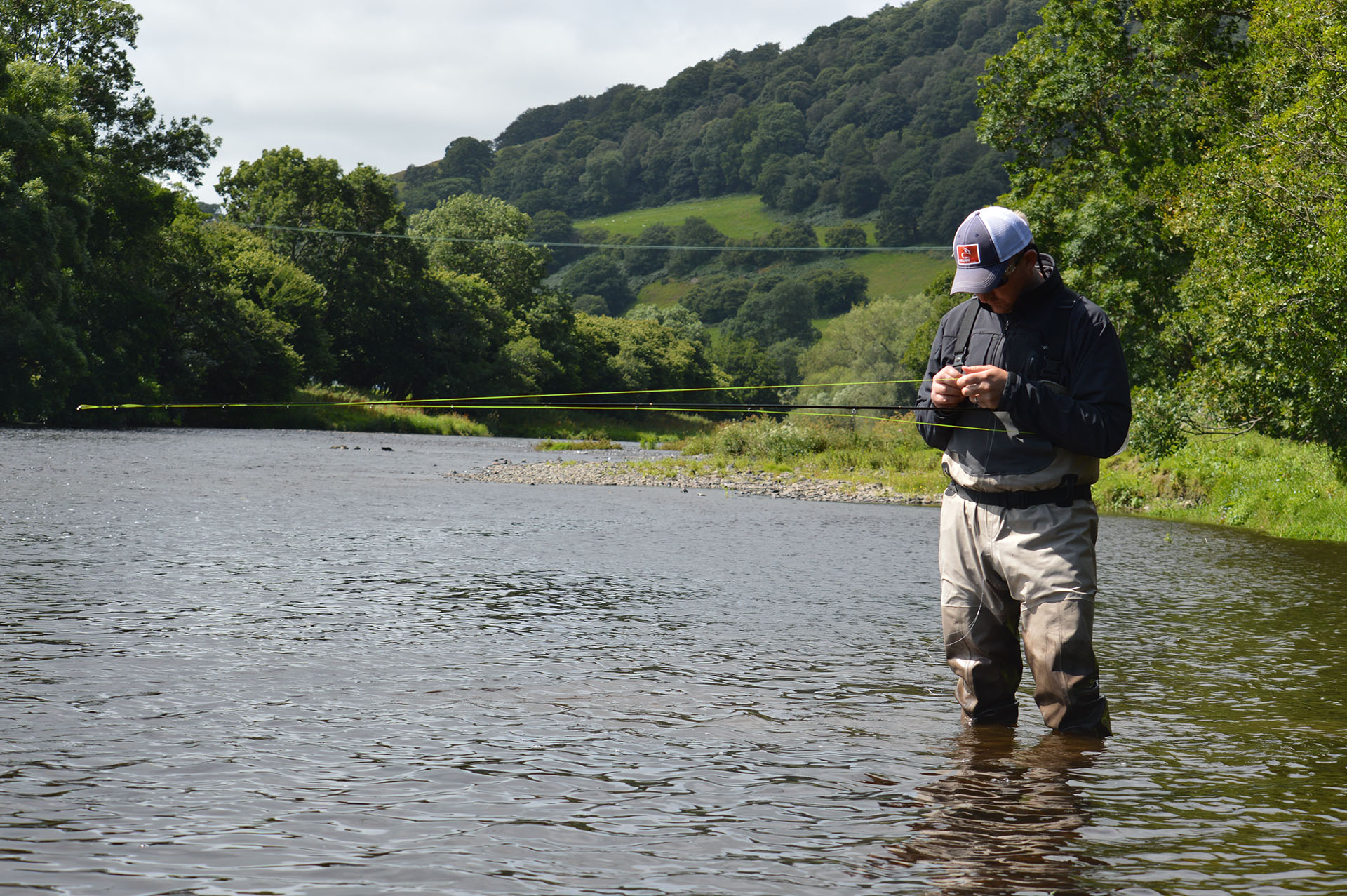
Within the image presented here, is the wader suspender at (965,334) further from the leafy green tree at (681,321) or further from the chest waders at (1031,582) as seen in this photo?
the leafy green tree at (681,321)

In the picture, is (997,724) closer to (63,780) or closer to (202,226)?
(63,780)

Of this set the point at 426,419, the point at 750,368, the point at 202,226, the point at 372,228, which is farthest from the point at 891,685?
the point at 750,368

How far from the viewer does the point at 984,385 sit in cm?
484

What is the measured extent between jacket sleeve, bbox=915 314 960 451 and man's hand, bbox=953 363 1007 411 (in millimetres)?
242

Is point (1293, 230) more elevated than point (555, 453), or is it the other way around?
point (1293, 230)

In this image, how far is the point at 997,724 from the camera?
18.9 ft

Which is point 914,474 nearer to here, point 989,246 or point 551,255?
point 989,246

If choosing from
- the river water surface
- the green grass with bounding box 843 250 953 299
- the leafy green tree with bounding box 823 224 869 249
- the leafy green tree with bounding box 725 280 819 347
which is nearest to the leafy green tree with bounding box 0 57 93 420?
the river water surface

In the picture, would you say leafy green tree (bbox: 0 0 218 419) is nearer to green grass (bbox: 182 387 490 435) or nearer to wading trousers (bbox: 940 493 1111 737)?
green grass (bbox: 182 387 490 435)

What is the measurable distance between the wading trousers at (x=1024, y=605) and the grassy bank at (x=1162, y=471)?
11.9m

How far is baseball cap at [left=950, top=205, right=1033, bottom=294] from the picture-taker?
502cm

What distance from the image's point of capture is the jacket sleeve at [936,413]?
526 centimetres

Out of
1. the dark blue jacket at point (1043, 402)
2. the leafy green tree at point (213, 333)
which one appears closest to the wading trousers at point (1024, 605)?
the dark blue jacket at point (1043, 402)

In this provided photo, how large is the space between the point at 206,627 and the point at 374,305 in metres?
77.8
